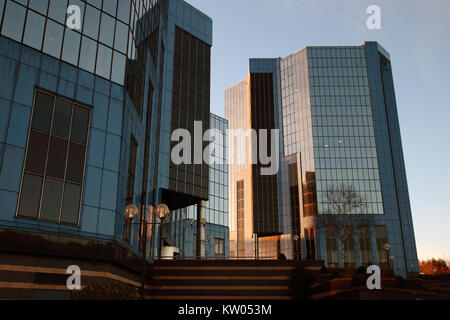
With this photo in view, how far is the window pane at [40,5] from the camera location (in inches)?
900

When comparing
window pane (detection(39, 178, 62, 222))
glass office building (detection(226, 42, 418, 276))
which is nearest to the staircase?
window pane (detection(39, 178, 62, 222))

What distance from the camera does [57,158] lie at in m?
22.5

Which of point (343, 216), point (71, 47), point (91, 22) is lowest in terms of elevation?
point (343, 216)

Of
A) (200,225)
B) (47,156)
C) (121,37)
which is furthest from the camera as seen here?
(200,225)

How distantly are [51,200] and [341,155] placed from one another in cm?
8536

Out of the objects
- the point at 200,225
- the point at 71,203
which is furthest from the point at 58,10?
the point at 200,225

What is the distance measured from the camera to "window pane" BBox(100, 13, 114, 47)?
2631cm

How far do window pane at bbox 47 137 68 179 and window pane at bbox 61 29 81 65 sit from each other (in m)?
5.12

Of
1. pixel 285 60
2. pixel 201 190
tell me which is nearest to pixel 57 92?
pixel 201 190

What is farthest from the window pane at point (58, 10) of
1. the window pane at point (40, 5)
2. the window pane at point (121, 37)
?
the window pane at point (121, 37)

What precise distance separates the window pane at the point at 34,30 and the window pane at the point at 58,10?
744 millimetres

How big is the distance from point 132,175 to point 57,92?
9.05 meters

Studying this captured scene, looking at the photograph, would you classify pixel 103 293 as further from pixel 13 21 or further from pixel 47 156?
pixel 13 21
